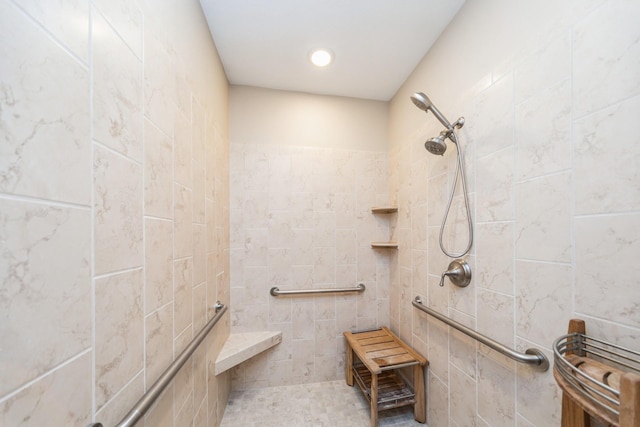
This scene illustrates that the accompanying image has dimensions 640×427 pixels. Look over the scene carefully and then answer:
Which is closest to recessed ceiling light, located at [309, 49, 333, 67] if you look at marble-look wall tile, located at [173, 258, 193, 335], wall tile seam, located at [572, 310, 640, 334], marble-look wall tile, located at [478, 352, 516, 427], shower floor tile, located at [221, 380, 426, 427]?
marble-look wall tile, located at [173, 258, 193, 335]

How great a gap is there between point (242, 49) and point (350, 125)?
35.5 inches

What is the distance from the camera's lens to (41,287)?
38 cm

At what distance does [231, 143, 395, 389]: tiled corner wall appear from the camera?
5.66 ft

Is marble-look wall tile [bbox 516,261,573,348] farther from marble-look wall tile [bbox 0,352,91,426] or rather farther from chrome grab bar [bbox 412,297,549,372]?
marble-look wall tile [bbox 0,352,91,426]

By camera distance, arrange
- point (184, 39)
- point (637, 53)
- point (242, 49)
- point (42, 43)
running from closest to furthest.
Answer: point (42, 43) → point (637, 53) → point (184, 39) → point (242, 49)

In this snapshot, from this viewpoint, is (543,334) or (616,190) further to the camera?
(543,334)

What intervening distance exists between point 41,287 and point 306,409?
1678 mm

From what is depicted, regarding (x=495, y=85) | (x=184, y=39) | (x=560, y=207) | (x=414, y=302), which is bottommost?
(x=414, y=302)

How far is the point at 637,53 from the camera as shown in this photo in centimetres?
57

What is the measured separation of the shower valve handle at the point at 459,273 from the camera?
3.55ft

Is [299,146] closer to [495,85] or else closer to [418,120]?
[418,120]

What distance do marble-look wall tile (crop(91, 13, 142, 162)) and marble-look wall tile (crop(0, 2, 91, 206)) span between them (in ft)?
0.13

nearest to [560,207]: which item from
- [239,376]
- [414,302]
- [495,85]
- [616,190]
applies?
[616,190]

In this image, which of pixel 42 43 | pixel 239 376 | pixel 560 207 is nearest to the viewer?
pixel 42 43
